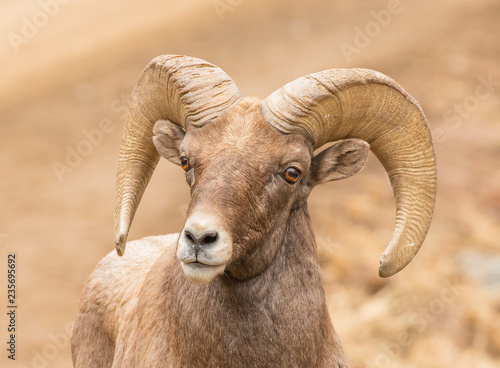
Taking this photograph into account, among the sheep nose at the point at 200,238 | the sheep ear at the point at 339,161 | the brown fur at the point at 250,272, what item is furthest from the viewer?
the sheep ear at the point at 339,161

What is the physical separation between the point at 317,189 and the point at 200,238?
53.2 ft

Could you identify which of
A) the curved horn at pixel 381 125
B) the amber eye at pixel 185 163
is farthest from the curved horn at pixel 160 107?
the curved horn at pixel 381 125

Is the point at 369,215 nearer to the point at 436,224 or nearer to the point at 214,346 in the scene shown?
the point at 436,224

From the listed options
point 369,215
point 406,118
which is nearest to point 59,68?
point 369,215

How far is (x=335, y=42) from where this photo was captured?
97.5 feet

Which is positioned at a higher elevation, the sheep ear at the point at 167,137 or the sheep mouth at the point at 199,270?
the sheep ear at the point at 167,137

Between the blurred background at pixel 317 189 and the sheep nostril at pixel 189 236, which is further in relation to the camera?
the blurred background at pixel 317 189

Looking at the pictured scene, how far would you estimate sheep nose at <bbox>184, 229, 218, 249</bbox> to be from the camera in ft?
18.0

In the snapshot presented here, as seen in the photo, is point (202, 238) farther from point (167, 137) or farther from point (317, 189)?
point (317, 189)

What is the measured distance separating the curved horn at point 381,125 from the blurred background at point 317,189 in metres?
7.67

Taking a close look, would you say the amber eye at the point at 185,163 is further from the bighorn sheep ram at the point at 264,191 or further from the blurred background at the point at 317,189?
the blurred background at the point at 317,189

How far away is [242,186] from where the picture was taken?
19.7 ft

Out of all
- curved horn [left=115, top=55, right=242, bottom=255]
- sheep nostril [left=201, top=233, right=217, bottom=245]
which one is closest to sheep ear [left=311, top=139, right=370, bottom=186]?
curved horn [left=115, top=55, right=242, bottom=255]

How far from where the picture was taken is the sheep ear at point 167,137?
7.07 metres
